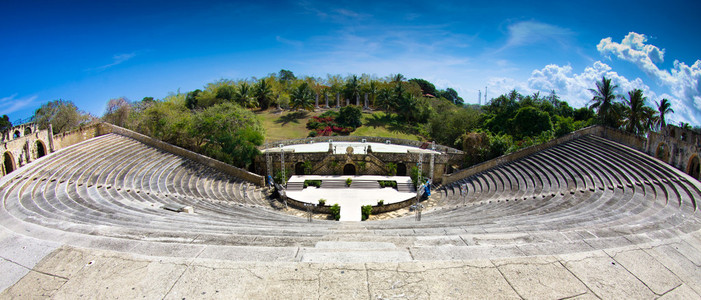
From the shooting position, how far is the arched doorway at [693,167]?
17.5 meters

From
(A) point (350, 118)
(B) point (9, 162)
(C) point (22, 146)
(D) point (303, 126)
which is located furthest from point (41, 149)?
(A) point (350, 118)

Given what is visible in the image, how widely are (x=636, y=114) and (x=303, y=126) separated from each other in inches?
1555

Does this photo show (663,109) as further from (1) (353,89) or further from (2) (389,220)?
(1) (353,89)

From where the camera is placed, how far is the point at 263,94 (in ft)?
190

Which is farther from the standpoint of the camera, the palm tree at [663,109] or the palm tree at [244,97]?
the palm tree at [244,97]

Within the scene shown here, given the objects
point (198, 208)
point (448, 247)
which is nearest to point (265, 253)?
point (448, 247)

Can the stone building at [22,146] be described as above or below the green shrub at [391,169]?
above

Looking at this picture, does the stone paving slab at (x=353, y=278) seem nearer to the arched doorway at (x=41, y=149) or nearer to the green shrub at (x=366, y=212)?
the green shrub at (x=366, y=212)

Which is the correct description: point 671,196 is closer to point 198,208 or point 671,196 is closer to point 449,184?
point 449,184

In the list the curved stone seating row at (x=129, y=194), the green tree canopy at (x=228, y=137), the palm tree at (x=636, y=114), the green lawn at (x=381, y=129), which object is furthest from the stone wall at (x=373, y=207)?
the green lawn at (x=381, y=129)

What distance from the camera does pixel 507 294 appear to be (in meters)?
4.68

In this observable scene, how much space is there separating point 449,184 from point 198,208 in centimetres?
1989

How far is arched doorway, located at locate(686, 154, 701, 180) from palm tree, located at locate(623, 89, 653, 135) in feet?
41.1

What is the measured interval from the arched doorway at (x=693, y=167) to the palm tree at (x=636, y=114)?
41.1 ft
